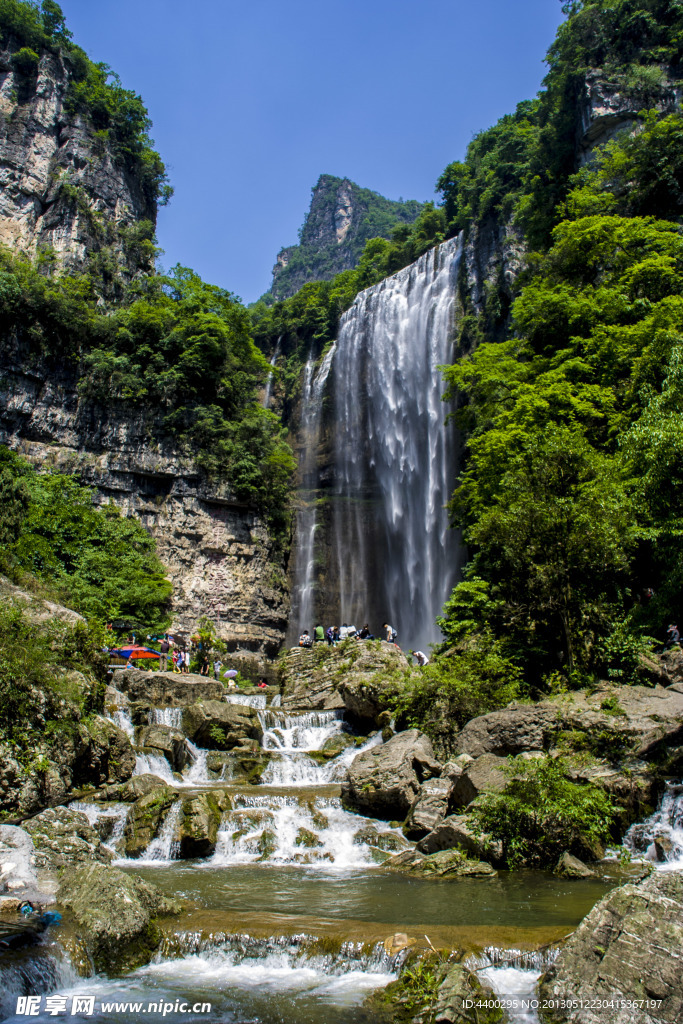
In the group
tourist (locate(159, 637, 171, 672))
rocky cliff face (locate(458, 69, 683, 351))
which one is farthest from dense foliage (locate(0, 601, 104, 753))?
rocky cliff face (locate(458, 69, 683, 351))

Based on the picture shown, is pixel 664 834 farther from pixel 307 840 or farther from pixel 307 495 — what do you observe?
pixel 307 495

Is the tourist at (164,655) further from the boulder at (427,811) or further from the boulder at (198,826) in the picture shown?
the boulder at (427,811)

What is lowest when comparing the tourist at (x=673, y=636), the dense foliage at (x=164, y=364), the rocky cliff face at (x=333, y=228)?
the tourist at (x=673, y=636)

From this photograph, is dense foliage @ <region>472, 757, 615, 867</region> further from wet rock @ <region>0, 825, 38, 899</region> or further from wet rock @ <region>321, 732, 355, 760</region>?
wet rock @ <region>321, 732, 355, 760</region>

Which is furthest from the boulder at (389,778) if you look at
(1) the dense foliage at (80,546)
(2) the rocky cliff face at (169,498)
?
(2) the rocky cliff face at (169,498)

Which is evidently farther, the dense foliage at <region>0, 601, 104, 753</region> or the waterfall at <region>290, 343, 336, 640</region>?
the waterfall at <region>290, 343, 336, 640</region>

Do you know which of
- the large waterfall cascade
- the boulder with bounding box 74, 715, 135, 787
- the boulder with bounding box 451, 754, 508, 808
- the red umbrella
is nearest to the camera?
the boulder with bounding box 451, 754, 508, 808

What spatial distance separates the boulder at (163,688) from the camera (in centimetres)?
1587

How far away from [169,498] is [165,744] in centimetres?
1551

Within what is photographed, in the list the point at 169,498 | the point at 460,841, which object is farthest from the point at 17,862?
the point at 169,498

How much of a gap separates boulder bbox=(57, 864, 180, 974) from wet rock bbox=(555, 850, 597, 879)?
179 inches

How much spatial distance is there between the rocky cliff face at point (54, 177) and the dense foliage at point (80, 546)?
13130 millimetres

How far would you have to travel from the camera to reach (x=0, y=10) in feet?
110

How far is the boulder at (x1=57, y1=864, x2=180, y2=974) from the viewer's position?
5254 millimetres
